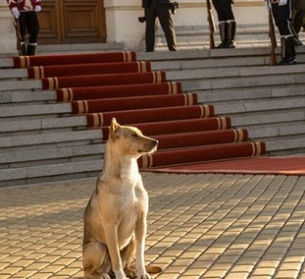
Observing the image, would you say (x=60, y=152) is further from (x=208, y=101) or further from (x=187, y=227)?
(x=187, y=227)

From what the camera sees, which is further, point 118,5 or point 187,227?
point 118,5

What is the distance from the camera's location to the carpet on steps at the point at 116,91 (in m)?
14.1

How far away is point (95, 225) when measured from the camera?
6332 millimetres

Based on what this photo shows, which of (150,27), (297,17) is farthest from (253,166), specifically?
(297,17)

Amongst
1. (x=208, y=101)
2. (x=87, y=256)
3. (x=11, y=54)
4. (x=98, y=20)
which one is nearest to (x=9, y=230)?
(x=87, y=256)

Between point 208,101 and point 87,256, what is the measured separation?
9011mm

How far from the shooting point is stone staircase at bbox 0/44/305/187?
12.9 metres

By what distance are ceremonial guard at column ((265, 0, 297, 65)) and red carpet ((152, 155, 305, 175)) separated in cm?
266

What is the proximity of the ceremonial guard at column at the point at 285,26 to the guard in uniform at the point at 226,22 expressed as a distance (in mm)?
756

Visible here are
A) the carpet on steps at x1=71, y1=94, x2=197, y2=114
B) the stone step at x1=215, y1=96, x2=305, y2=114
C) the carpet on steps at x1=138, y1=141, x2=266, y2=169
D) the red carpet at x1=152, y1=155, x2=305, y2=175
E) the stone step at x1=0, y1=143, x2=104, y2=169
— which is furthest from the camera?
the stone step at x1=215, y1=96, x2=305, y2=114

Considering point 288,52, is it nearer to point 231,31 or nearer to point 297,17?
point 231,31

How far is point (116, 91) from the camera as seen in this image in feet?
48.2

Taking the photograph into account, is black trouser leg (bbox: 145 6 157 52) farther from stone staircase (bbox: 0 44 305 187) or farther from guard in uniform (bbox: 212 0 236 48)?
guard in uniform (bbox: 212 0 236 48)

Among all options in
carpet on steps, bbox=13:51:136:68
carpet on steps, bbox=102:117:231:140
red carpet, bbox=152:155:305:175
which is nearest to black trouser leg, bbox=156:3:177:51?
carpet on steps, bbox=13:51:136:68
